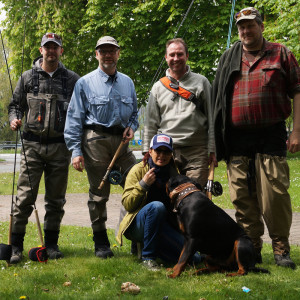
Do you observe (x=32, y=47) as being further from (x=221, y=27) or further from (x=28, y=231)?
(x=28, y=231)

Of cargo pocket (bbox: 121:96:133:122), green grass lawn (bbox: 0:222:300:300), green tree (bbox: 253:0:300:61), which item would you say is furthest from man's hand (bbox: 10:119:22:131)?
green tree (bbox: 253:0:300:61)

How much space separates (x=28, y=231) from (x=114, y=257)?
3.02 metres

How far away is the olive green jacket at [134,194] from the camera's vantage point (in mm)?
5141

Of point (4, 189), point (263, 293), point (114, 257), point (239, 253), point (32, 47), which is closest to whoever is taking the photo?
point (263, 293)

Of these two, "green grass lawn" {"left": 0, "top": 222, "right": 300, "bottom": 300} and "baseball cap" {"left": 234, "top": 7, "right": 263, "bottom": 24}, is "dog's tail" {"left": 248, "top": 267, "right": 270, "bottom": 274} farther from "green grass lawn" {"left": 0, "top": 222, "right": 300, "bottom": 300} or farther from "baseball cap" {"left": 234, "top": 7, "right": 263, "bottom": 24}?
"baseball cap" {"left": 234, "top": 7, "right": 263, "bottom": 24}

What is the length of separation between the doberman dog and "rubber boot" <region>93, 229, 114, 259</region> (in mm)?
1237

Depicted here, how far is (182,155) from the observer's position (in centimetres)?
547

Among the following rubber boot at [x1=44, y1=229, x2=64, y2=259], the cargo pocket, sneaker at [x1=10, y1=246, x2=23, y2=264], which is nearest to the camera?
sneaker at [x1=10, y1=246, x2=23, y2=264]

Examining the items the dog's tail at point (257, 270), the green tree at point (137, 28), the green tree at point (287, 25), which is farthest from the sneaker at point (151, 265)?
the green tree at point (137, 28)

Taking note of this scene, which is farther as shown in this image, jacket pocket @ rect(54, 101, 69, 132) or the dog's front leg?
jacket pocket @ rect(54, 101, 69, 132)

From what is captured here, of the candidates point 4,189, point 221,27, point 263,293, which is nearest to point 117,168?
point 263,293

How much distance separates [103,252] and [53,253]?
24.8 inches

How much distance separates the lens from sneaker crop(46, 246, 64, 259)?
5797 millimetres

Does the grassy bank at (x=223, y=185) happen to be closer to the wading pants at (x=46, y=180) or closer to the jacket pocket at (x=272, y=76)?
the wading pants at (x=46, y=180)
